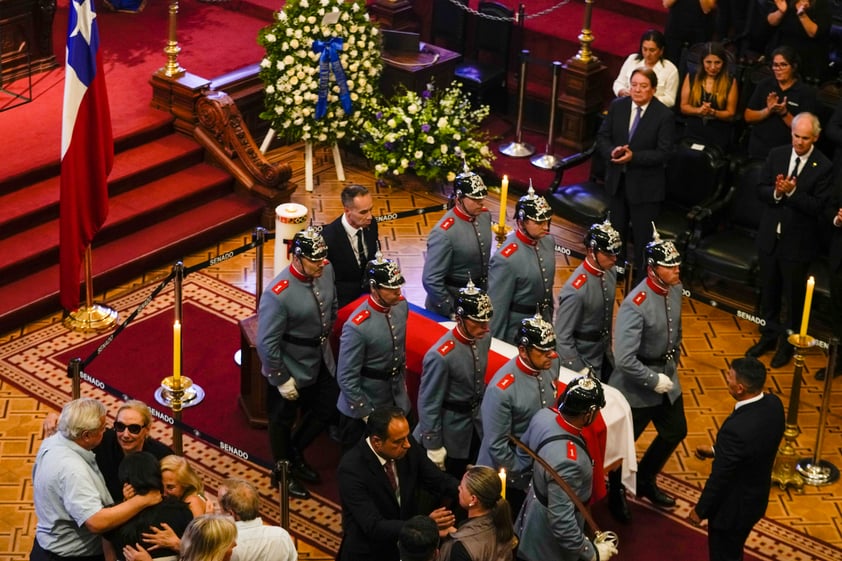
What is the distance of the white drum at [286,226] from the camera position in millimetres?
8797

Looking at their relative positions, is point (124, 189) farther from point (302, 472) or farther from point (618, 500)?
point (618, 500)

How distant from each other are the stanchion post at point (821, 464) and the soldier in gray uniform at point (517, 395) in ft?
7.27

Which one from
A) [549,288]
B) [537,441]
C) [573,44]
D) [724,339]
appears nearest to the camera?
[537,441]

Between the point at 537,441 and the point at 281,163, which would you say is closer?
the point at 537,441

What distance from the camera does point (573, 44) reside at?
13.3 metres

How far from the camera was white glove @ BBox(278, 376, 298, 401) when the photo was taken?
7.72 m

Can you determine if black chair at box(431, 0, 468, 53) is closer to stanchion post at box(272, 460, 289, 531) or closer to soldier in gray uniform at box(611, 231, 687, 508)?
soldier in gray uniform at box(611, 231, 687, 508)

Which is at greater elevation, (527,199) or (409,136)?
(527,199)

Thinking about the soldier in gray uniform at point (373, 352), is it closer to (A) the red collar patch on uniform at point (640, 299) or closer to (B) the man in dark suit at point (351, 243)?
(B) the man in dark suit at point (351, 243)

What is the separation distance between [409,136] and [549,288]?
359 centimetres

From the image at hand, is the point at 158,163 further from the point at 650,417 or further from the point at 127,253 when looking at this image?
the point at 650,417

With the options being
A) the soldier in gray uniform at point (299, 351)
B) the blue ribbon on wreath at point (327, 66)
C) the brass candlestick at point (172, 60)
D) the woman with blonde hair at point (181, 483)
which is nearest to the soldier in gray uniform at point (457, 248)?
the soldier in gray uniform at point (299, 351)

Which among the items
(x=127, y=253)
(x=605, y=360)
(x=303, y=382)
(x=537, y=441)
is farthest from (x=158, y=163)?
(x=537, y=441)

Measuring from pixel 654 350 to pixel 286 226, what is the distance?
2565 mm
